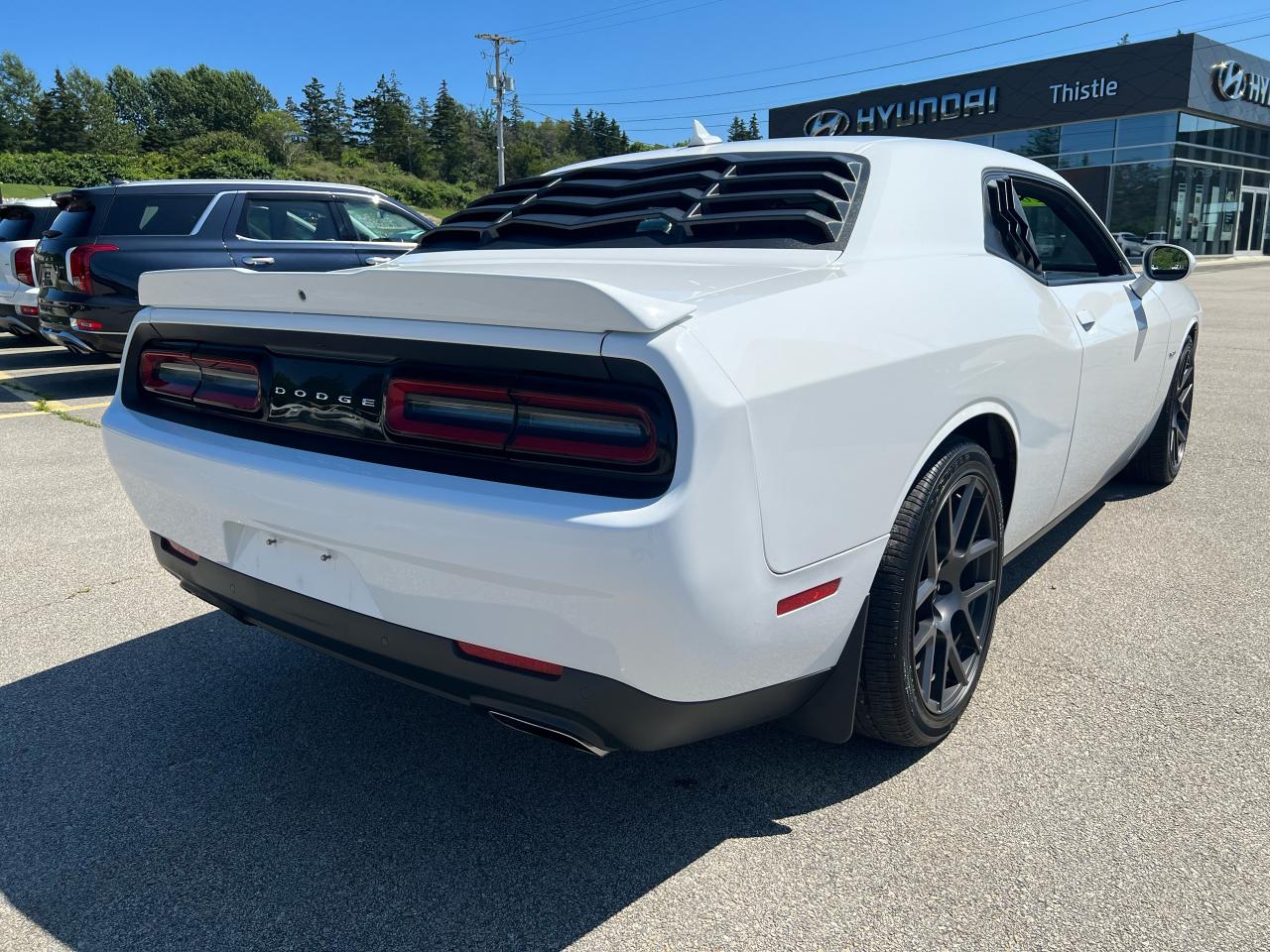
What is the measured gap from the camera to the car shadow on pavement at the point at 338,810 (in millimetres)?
1900

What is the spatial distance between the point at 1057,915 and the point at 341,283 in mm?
1931

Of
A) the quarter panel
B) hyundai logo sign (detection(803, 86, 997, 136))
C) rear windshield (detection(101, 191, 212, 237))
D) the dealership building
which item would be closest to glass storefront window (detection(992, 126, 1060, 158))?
the dealership building

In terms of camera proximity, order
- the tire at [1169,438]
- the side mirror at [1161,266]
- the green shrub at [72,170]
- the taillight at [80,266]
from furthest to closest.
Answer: the green shrub at [72,170] → the taillight at [80,266] → the tire at [1169,438] → the side mirror at [1161,266]

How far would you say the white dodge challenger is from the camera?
5.43 ft

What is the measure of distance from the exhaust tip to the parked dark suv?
22.1ft

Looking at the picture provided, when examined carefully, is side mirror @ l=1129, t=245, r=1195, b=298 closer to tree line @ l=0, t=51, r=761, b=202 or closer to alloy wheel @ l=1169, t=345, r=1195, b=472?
alloy wheel @ l=1169, t=345, r=1195, b=472

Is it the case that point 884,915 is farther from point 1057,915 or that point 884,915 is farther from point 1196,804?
point 1196,804

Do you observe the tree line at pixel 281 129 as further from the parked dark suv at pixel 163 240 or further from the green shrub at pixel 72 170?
the parked dark suv at pixel 163 240

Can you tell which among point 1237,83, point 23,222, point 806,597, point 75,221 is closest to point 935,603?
point 806,597

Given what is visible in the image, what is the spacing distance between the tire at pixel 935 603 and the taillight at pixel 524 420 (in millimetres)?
750

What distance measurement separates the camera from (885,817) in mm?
2178

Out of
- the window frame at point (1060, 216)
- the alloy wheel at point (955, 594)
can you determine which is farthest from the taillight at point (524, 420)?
the window frame at point (1060, 216)

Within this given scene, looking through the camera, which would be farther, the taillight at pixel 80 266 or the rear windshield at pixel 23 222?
the rear windshield at pixel 23 222

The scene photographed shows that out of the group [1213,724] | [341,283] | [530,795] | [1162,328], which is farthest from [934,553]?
[1162,328]
